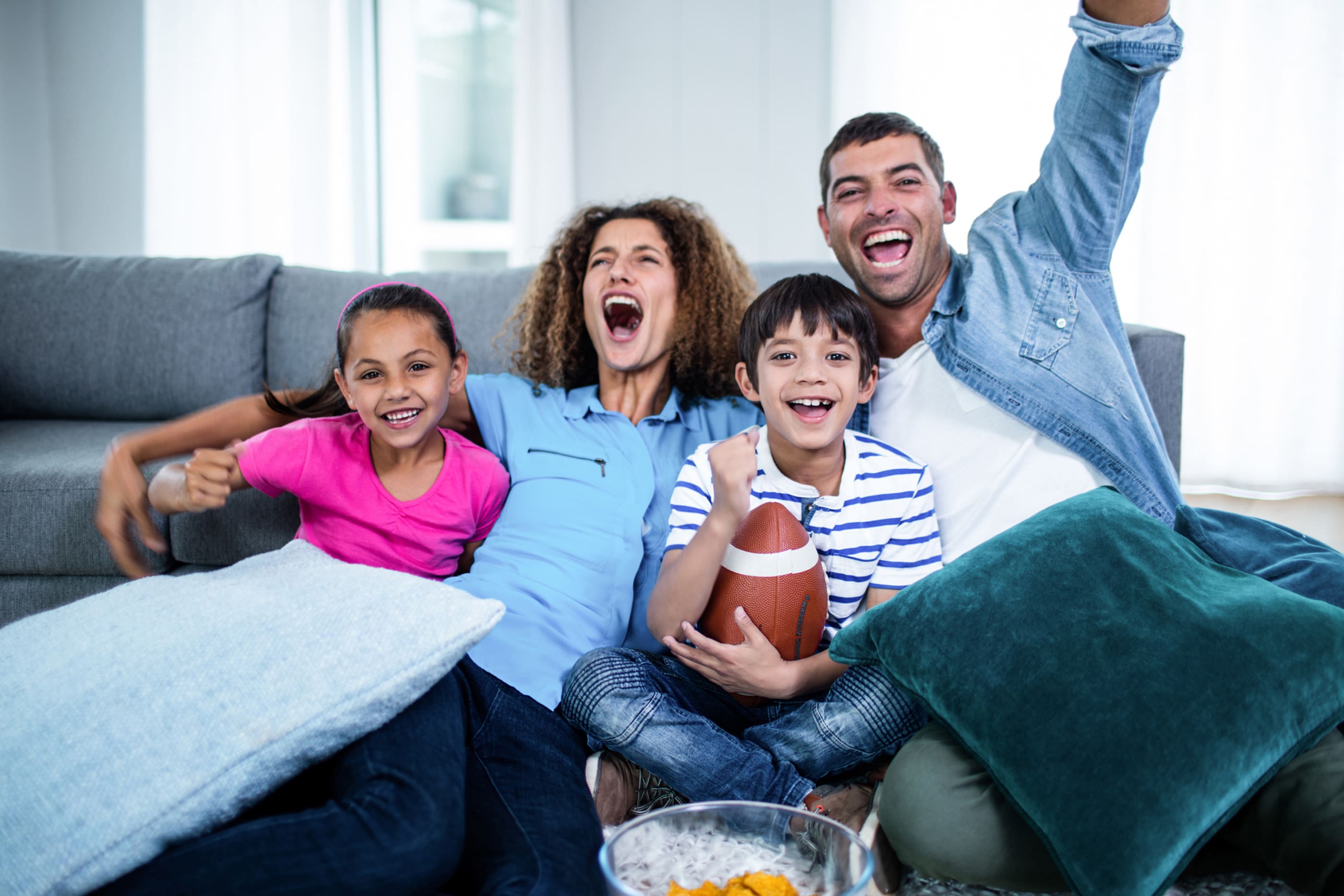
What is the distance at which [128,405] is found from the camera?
241cm

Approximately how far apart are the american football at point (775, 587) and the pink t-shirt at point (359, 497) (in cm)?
47

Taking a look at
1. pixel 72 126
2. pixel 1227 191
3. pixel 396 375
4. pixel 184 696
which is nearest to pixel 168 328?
pixel 396 375

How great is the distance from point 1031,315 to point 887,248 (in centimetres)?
28

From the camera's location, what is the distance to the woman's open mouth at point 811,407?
135cm

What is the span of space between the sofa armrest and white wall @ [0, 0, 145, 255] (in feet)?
13.9

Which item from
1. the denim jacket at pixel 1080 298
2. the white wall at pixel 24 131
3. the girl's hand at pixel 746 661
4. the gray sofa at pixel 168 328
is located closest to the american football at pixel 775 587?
the girl's hand at pixel 746 661

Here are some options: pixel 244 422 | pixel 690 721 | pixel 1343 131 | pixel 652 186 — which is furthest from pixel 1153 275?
pixel 244 422

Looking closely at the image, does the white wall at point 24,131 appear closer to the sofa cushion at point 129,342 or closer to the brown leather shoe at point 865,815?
the sofa cushion at point 129,342

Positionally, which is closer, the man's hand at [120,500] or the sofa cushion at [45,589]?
the man's hand at [120,500]

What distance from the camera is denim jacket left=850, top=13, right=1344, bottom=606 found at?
1423 mm

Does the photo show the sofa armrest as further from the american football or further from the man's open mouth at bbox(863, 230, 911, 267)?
the american football

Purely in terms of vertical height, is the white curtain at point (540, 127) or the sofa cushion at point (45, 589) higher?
the white curtain at point (540, 127)

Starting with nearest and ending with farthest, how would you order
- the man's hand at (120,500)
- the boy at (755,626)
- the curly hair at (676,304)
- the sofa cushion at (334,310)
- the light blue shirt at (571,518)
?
the boy at (755,626) → the light blue shirt at (571,518) → the man's hand at (120,500) → the curly hair at (676,304) → the sofa cushion at (334,310)

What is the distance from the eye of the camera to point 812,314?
139cm
